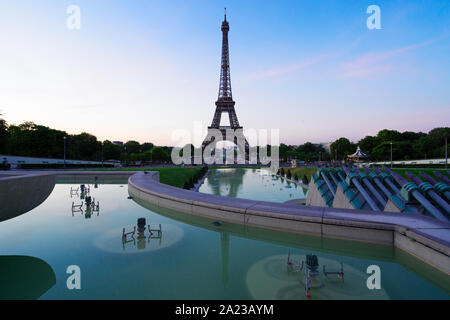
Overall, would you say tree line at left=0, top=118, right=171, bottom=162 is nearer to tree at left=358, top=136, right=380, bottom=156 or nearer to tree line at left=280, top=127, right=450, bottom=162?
tree line at left=280, top=127, right=450, bottom=162

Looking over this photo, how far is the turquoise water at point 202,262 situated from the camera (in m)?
5.41

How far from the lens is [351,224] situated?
7.89 meters

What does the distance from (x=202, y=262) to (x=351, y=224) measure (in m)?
5.05

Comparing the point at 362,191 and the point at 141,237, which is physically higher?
the point at 362,191

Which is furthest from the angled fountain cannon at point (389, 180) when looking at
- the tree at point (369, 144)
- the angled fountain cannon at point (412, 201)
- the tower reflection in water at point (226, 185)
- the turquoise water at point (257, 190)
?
the tree at point (369, 144)

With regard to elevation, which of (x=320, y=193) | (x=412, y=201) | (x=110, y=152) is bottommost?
(x=320, y=193)

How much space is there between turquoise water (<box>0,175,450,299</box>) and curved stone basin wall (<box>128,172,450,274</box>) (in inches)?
12.7

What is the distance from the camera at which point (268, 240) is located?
847cm

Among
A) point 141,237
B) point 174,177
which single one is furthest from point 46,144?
point 141,237

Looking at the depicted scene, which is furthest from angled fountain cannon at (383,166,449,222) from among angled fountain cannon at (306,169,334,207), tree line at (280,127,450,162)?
tree line at (280,127,450,162)

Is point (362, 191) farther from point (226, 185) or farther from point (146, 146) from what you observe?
point (146, 146)
